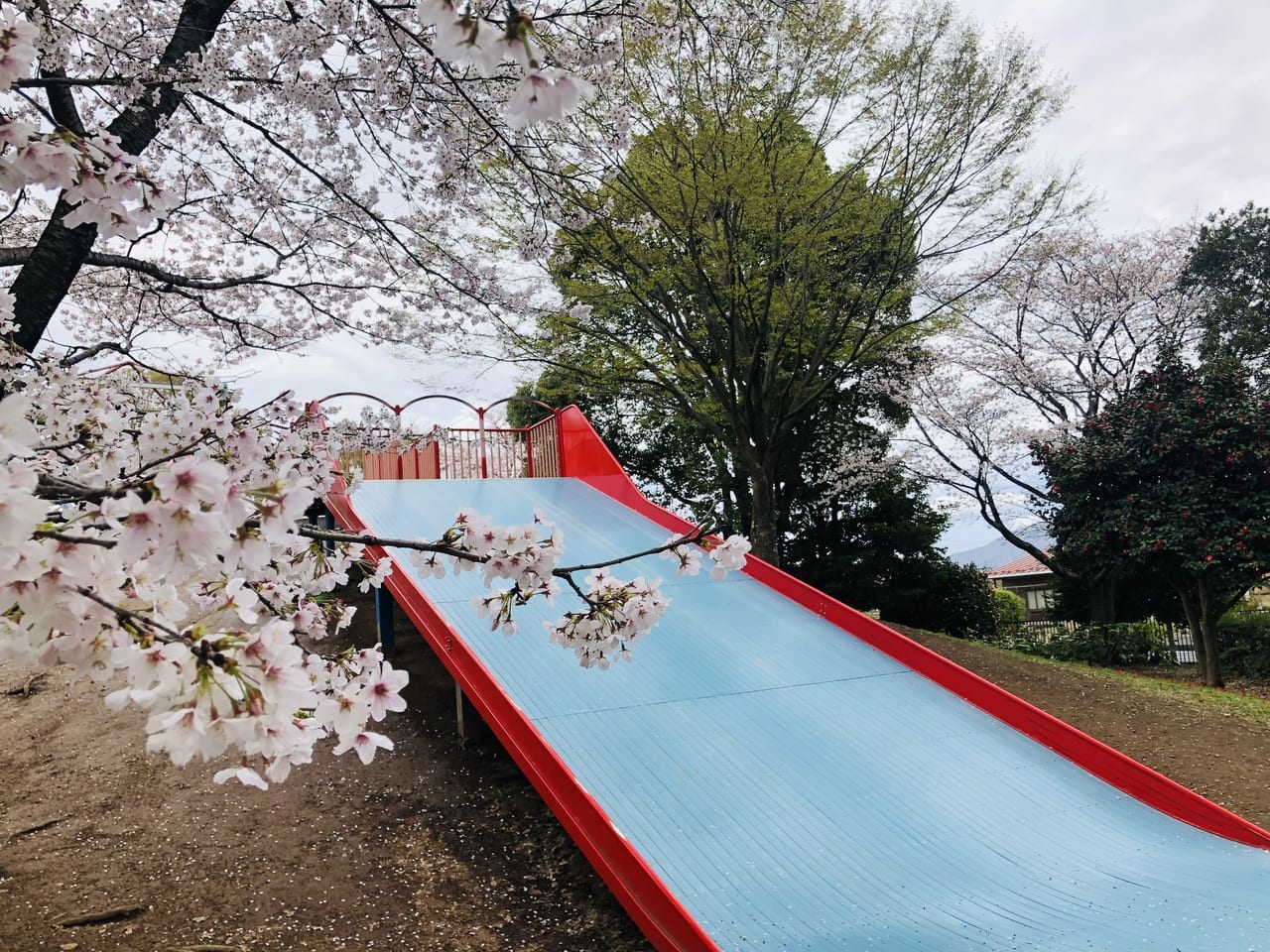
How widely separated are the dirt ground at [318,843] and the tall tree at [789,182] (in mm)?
4723

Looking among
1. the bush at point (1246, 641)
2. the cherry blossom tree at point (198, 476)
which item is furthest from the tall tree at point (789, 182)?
the bush at point (1246, 641)

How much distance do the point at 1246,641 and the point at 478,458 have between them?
1102 cm

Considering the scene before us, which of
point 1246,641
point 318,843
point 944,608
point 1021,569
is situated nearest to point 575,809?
point 318,843

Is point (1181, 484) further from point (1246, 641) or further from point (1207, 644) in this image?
point (1246, 641)

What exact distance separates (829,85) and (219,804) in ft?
27.0

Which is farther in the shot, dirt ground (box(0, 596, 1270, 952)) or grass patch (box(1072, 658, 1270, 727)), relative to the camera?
grass patch (box(1072, 658, 1270, 727))

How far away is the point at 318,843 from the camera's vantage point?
412 cm

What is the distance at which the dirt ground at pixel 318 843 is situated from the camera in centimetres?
334

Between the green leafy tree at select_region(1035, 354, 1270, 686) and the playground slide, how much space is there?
4917 millimetres

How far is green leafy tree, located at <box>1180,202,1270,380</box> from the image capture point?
13.4 m

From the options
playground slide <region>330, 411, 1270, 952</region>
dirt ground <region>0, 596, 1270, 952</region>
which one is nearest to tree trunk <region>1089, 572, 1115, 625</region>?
dirt ground <region>0, 596, 1270, 952</region>

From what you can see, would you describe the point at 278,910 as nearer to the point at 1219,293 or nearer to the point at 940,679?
the point at 940,679

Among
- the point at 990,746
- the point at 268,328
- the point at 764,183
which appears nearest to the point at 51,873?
the point at 268,328

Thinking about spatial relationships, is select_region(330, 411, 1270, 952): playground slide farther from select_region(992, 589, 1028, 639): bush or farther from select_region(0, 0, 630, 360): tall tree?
select_region(992, 589, 1028, 639): bush
